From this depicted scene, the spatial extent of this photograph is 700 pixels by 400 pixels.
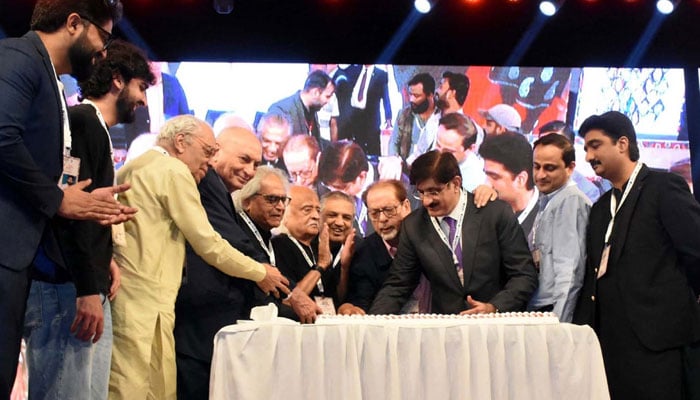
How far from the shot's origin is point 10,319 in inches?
89.0

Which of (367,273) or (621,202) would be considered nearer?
(621,202)

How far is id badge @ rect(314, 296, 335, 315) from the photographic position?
4465mm

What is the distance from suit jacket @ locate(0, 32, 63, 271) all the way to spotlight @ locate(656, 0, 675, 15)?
4.81 metres

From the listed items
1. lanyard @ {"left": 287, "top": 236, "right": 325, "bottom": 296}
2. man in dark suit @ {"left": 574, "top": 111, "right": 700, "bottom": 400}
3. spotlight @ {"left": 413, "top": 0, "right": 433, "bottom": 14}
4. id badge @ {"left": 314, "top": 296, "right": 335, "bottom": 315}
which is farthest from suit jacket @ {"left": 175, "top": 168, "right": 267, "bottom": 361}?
spotlight @ {"left": 413, "top": 0, "right": 433, "bottom": 14}

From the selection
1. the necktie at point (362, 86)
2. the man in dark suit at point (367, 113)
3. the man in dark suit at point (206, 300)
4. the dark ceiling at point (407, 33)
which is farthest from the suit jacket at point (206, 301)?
the dark ceiling at point (407, 33)

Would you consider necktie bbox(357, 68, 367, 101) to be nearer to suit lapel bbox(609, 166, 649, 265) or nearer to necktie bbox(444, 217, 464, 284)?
necktie bbox(444, 217, 464, 284)

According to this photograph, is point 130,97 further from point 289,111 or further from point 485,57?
point 485,57

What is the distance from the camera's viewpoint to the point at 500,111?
5629 mm

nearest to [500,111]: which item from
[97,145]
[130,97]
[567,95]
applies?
[567,95]

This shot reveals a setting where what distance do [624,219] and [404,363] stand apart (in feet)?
4.94

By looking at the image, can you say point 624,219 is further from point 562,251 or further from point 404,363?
point 404,363

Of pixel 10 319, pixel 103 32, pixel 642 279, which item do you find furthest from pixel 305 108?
pixel 10 319

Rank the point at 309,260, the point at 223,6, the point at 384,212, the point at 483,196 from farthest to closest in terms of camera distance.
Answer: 1. the point at 223,6
2. the point at 384,212
3. the point at 309,260
4. the point at 483,196

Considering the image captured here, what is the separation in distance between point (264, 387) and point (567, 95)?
3492 mm
